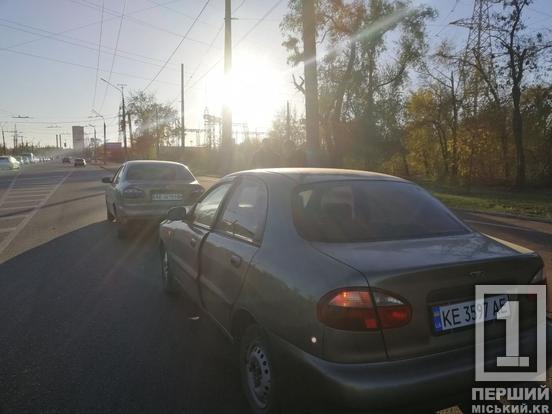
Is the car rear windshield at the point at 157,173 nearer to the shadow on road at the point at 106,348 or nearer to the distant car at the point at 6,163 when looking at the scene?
the shadow on road at the point at 106,348

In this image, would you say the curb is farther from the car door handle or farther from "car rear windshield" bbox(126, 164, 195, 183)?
the car door handle

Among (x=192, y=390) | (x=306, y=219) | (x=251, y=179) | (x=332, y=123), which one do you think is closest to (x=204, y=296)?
(x=192, y=390)

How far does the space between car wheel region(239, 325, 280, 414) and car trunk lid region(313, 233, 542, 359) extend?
73cm

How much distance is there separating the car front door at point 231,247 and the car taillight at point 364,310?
2.86 ft

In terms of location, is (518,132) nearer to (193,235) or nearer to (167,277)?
(167,277)

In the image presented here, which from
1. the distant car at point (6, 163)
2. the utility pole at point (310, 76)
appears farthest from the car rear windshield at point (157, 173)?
the distant car at point (6, 163)

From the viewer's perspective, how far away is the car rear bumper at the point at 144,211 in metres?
9.28

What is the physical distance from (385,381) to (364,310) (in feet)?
1.13

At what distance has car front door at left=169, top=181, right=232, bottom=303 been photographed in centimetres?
415

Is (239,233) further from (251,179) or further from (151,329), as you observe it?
(151,329)

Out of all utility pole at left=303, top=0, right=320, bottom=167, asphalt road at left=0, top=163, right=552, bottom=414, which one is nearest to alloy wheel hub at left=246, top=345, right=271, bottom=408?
asphalt road at left=0, top=163, right=552, bottom=414

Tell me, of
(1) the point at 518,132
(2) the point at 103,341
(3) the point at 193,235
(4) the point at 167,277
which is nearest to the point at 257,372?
(3) the point at 193,235

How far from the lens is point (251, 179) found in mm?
3727

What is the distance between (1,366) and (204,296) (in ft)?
5.45
